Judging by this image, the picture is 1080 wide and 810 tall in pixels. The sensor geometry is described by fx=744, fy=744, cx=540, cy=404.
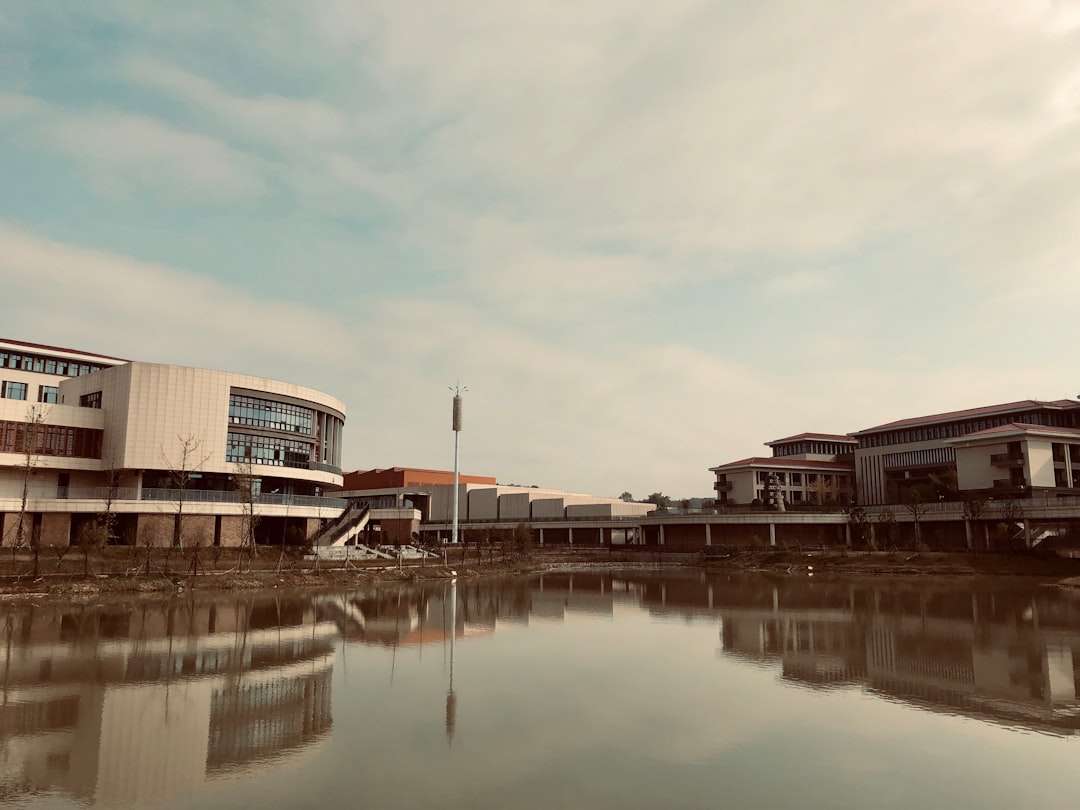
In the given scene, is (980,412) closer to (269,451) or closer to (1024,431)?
(1024,431)

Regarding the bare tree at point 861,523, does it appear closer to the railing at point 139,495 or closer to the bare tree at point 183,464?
the railing at point 139,495

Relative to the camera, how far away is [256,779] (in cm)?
1222

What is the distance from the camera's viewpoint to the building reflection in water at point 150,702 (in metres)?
12.5

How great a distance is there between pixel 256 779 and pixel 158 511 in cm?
4872

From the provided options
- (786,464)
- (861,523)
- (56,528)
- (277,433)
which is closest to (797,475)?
(786,464)

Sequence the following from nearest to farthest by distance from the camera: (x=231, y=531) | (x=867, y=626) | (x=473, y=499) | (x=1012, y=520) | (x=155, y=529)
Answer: (x=867, y=626)
(x=155, y=529)
(x=231, y=531)
(x=1012, y=520)
(x=473, y=499)

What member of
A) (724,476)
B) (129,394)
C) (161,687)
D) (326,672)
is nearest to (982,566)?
(724,476)

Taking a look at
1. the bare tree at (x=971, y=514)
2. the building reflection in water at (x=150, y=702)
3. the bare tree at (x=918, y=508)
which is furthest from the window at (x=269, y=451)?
the bare tree at (x=971, y=514)

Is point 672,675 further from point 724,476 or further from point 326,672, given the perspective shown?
point 724,476

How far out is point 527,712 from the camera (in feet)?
54.5

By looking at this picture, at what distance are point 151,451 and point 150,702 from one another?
45255mm

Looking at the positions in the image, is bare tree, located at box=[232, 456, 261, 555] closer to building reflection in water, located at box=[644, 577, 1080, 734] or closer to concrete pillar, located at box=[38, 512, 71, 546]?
concrete pillar, located at box=[38, 512, 71, 546]

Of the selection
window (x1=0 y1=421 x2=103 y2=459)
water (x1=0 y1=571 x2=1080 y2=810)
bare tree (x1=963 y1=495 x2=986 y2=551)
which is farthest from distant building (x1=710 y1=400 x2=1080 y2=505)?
window (x1=0 y1=421 x2=103 y2=459)

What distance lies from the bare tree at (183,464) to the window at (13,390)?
18444 mm
